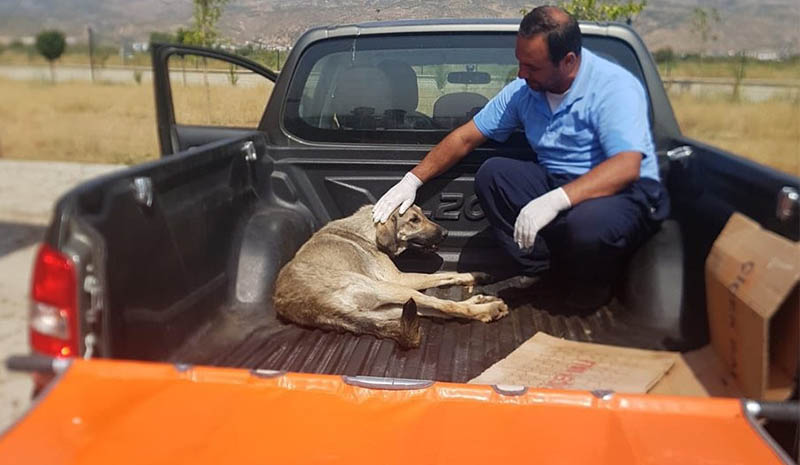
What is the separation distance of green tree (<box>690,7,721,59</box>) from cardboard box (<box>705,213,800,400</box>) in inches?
454

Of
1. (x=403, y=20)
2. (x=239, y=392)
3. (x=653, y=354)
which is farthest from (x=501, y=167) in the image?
(x=239, y=392)

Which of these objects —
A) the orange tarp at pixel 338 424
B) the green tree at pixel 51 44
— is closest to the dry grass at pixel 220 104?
the orange tarp at pixel 338 424

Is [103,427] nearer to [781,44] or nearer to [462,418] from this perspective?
[462,418]

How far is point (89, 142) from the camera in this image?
33.7 ft

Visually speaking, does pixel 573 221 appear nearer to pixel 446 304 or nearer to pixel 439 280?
pixel 446 304

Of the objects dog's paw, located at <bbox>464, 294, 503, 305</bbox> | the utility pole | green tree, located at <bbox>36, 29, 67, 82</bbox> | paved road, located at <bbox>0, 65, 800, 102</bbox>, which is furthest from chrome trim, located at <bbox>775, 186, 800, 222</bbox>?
green tree, located at <bbox>36, 29, 67, 82</bbox>

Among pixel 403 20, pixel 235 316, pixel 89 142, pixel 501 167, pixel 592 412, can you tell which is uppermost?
pixel 403 20

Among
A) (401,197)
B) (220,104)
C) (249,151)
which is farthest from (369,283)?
(220,104)

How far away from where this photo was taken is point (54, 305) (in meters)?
1.90

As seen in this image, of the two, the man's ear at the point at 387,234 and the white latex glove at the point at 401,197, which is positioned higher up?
the white latex glove at the point at 401,197

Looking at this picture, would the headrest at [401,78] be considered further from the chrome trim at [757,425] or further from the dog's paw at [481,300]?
the chrome trim at [757,425]

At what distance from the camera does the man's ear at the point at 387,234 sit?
374 centimetres

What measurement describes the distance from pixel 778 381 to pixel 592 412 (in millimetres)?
631

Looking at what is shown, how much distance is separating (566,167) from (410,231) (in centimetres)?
89
